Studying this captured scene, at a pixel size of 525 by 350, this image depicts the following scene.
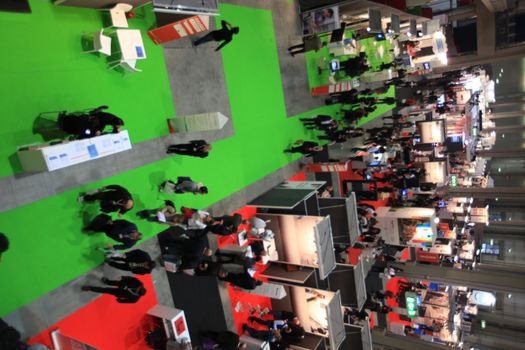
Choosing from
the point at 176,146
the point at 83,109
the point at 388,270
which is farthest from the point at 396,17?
the point at 83,109

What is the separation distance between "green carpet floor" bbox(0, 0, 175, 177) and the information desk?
268mm

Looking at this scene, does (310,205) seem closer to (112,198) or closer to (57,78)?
(112,198)

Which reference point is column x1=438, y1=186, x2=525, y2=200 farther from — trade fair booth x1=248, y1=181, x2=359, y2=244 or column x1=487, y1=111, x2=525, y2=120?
trade fair booth x1=248, y1=181, x2=359, y2=244

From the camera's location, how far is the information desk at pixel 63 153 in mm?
4234

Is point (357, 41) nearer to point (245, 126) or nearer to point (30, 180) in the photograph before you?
point (245, 126)

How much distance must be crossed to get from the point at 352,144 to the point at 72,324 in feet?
31.6

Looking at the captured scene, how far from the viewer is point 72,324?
4.98 metres

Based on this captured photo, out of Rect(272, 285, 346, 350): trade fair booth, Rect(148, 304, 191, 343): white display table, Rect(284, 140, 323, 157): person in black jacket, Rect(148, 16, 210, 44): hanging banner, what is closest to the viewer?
Rect(148, 304, 191, 343): white display table

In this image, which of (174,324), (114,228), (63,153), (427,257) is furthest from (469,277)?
(63,153)

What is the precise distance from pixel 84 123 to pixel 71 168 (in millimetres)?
768

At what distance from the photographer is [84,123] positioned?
470 centimetres

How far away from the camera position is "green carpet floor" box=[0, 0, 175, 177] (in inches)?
178

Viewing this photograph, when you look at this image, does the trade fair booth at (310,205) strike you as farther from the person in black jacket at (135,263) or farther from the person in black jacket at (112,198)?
the person in black jacket at (112,198)

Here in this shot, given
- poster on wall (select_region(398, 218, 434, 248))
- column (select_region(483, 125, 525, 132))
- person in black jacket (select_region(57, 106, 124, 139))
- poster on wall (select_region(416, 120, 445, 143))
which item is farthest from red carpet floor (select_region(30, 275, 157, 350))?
column (select_region(483, 125, 525, 132))
